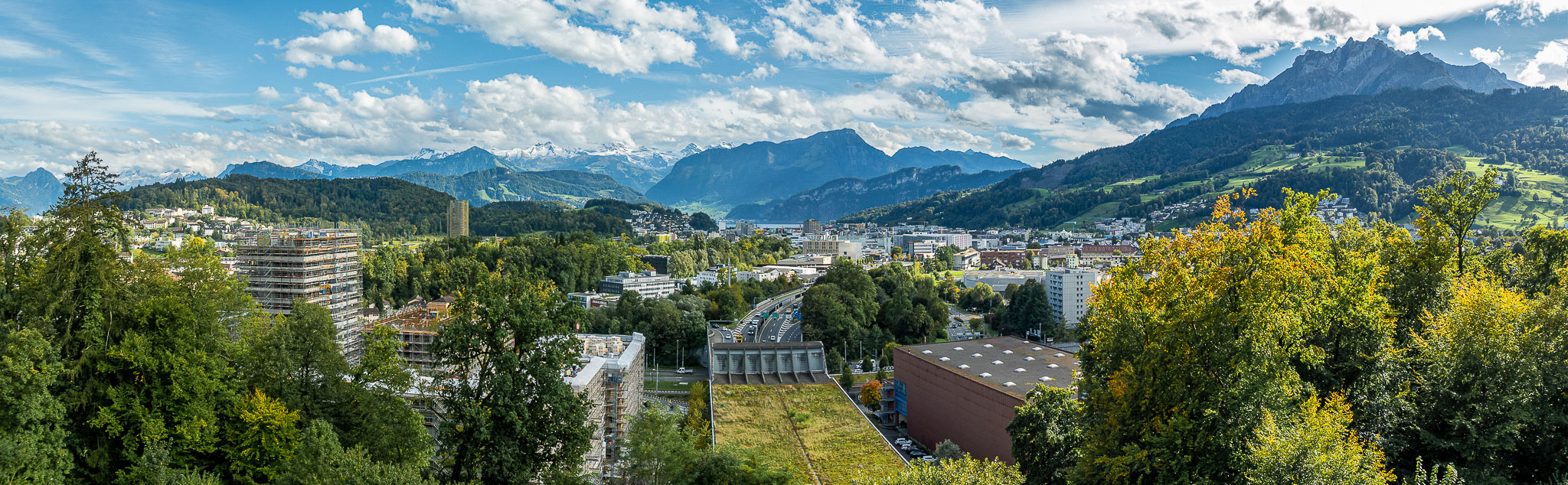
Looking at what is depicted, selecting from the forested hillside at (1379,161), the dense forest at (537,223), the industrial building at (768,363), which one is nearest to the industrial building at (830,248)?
the dense forest at (537,223)

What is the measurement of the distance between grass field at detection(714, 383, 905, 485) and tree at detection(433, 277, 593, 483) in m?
7.10

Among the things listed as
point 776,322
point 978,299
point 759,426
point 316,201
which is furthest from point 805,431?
point 316,201

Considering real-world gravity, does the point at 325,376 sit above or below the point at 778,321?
above

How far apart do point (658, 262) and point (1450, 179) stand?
241 feet

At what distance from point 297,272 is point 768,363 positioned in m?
23.6

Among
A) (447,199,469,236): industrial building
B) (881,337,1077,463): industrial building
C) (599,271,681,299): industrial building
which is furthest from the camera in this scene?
(447,199,469,236): industrial building

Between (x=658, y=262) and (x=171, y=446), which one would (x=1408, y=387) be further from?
(x=658, y=262)

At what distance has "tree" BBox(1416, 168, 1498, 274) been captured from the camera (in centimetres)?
1349

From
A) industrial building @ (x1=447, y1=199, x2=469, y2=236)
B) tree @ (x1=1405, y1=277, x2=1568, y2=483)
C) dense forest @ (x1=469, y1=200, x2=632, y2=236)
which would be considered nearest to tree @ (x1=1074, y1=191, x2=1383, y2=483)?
tree @ (x1=1405, y1=277, x2=1568, y2=483)

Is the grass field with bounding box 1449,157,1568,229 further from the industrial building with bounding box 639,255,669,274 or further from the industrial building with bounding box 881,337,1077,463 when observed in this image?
the industrial building with bounding box 639,255,669,274

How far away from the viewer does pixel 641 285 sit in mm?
67312

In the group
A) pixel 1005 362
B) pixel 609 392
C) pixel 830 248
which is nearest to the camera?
pixel 609 392

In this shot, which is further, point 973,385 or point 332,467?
point 973,385

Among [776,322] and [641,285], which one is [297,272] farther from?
[641,285]
